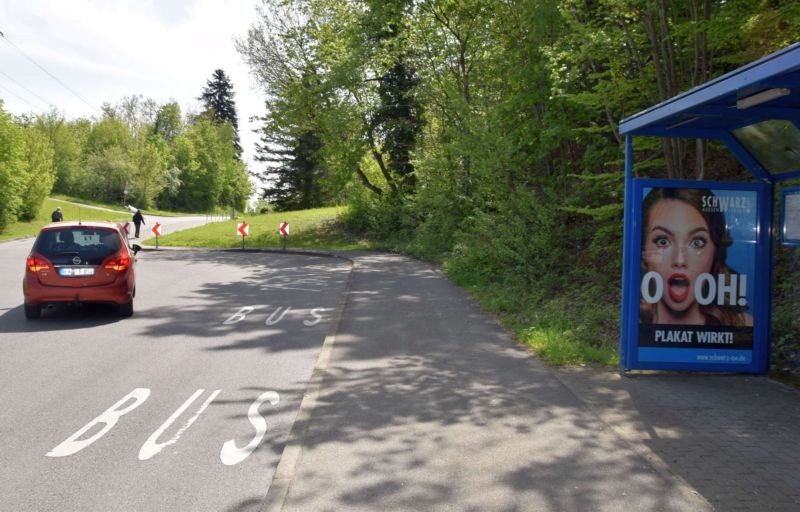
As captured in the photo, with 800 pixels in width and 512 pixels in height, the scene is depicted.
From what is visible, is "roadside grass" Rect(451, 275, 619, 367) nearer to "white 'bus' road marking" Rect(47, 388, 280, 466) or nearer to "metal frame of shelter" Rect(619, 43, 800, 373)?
"metal frame of shelter" Rect(619, 43, 800, 373)

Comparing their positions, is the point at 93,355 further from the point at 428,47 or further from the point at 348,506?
the point at 428,47

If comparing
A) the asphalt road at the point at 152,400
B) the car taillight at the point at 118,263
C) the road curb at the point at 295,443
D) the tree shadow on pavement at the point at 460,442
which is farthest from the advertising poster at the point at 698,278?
the car taillight at the point at 118,263

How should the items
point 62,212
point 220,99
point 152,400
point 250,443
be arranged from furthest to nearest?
point 220,99 → point 62,212 → point 152,400 → point 250,443

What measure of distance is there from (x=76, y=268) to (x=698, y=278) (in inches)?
372

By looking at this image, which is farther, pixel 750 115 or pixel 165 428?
pixel 750 115

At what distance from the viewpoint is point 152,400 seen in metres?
6.39

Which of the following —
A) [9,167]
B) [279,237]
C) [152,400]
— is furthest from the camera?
[9,167]

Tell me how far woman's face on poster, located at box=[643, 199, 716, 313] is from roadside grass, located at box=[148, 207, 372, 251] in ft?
85.3

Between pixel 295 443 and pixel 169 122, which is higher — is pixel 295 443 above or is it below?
below

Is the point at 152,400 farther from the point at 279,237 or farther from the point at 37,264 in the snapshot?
the point at 279,237

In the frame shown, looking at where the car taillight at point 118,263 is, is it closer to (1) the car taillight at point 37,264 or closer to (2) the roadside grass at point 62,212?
(1) the car taillight at point 37,264

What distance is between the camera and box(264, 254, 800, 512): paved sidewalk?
4043 millimetres

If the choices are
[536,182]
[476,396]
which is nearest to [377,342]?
[476,396]

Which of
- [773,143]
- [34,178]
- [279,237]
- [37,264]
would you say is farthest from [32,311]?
[34,178]
